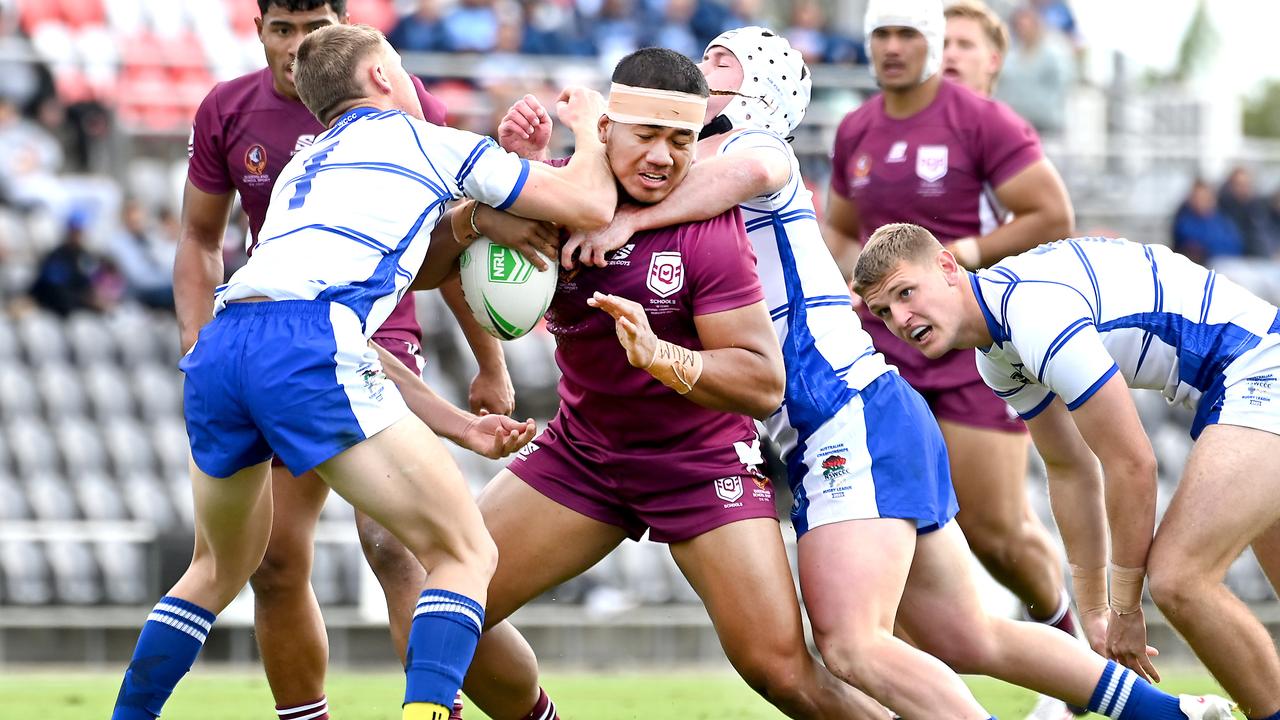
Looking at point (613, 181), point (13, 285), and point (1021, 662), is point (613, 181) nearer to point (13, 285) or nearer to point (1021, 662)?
point (1021, 662)

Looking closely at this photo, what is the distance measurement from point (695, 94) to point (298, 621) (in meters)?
2.29

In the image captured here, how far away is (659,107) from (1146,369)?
1849 millimetres

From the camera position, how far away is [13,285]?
12.8 m

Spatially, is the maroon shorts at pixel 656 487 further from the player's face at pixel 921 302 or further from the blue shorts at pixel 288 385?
the blue shorts at pixel 288 385

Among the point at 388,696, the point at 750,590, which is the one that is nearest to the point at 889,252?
the point at 750,590

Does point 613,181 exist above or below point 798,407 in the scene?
above

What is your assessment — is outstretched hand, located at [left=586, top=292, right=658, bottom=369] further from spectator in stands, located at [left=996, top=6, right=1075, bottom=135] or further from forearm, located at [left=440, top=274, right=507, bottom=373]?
spectator in stands, located at [left=996, top=6, right=1075, bottom=135]

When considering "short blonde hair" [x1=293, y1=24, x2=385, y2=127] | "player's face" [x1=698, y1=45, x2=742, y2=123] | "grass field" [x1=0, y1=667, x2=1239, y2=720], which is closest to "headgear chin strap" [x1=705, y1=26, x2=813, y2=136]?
"player's face" [x1=698, y1=45, x2=742, y2=123]

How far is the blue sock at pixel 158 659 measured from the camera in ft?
15.9

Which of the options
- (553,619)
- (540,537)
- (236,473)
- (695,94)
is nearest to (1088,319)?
(695,94)

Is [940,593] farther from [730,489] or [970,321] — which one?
[970,321]

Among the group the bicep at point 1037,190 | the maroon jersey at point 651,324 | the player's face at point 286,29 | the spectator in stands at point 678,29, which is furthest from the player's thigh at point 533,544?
the spectator in stands at point 678,29

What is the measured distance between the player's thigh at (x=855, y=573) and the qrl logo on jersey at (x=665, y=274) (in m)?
0.86

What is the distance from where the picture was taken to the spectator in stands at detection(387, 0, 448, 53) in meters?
14.5
